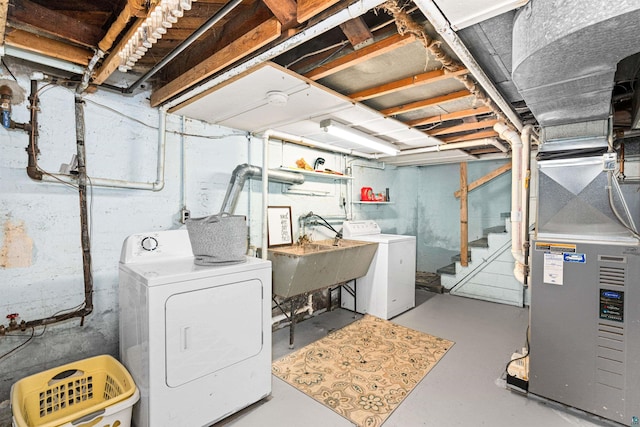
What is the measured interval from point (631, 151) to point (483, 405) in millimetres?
3399

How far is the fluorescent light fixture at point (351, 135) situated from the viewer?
301cm

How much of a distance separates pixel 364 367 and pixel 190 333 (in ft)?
5.40

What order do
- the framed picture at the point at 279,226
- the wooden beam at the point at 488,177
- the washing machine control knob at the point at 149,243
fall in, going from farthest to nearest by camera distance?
the wooden beam at the point at 488,177 < the framed picture at the point at 279,226 < the washing machine control knob at the point at 149,243

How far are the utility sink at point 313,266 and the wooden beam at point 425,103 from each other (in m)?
1.51

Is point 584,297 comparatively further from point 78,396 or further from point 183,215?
point 78,396

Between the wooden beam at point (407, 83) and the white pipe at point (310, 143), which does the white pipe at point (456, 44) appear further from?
the white pipe at point (310, 143)

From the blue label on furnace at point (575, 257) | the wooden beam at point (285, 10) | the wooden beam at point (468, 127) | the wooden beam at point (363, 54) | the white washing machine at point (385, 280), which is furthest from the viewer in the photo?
the white washing machine at point (385, 280)

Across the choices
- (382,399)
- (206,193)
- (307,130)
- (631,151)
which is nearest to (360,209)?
(307,130)

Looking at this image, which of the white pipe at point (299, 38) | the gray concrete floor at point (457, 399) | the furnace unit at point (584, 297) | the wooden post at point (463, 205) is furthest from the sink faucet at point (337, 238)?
the white pipe at point (299, 38)

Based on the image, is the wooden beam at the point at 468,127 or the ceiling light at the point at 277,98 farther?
the wooden beam at the point at 468,127

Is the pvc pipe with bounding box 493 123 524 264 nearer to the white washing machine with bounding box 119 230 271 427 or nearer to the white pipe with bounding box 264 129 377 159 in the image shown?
the white pipe with bounding box 264 129 377 159

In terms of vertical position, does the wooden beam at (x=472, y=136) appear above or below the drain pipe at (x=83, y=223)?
above

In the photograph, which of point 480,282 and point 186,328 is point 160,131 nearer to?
point 186,328

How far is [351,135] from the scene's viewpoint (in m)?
3.28
